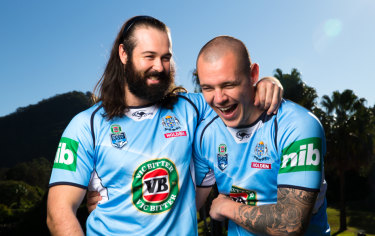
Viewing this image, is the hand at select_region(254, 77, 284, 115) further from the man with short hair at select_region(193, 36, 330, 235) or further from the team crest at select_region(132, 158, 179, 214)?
Answer: the team crest at select_region(132, 158, 179, 214)

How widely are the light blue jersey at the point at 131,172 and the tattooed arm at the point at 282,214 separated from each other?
0.67 meters

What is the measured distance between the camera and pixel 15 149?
112 metres

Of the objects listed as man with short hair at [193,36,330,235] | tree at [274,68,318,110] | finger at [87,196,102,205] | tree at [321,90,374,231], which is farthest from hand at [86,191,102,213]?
tree at [321,90,374,231]

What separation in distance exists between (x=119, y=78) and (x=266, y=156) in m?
1.92

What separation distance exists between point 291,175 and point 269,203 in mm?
434

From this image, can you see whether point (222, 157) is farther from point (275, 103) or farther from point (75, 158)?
point (75, 158)

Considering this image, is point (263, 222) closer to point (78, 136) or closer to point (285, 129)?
point (285, 129)

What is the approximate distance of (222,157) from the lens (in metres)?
3.10

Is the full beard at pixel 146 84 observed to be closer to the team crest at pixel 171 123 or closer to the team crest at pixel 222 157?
the team crest at pixel 171 123

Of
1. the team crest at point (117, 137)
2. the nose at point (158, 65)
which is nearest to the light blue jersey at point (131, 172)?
the team crest at point (117, 137)

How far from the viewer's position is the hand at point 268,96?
2.82 metres

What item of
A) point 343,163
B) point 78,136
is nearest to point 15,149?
point 343,163

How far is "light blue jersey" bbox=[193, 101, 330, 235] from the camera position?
253 cm

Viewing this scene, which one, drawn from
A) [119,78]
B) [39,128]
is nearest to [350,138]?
[119,78]
